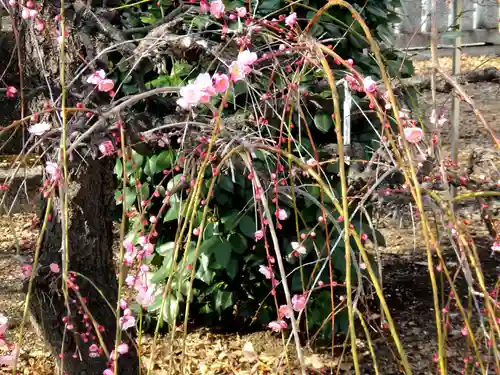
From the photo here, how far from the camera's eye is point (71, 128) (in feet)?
5.73

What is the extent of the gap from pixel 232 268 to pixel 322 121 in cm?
72

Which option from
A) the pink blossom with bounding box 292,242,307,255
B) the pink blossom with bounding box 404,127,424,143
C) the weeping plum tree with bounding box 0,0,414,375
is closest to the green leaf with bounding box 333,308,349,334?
the weeping plum tree with bounding box 0,0,414,375

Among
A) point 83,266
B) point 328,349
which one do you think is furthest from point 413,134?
point 328,349

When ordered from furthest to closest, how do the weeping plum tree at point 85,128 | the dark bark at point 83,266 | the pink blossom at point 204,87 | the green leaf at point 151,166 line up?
the green leaf at point 151,166 → the dark bark at point 83,266 → the weeping plum tree at point 85,128 → the pink blossom at point 204,87

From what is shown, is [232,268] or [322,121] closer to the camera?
[322,121]

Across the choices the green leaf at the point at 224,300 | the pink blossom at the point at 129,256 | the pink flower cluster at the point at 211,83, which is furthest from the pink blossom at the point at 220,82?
the green leaf at the point at 224,300

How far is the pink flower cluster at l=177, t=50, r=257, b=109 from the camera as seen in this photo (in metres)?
1.43

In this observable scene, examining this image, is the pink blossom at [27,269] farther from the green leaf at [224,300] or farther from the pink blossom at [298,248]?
the green leaf at [224,300]

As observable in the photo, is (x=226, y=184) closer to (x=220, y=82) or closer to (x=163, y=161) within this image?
(x=163, y=161)

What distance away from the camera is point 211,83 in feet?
4.71

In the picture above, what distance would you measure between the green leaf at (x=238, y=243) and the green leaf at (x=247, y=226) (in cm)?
6

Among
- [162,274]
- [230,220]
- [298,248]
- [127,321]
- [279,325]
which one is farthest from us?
[162,274]

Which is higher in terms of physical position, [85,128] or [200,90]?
[200,90]

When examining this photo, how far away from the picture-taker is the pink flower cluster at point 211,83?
1428 mm
